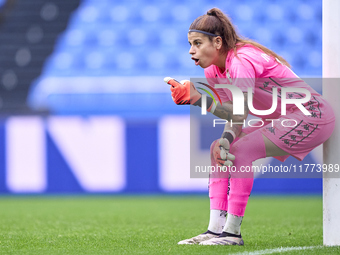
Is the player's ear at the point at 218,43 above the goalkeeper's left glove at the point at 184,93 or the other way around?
above

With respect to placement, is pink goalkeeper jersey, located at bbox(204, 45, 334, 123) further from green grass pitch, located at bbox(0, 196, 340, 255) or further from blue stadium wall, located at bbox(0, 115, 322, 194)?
blue stadium wall, located at bbox(0, 115, 322, 194)

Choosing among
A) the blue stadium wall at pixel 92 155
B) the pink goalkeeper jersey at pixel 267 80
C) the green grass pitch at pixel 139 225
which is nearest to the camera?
the pink goalkeeper jersey at pixel 267 80

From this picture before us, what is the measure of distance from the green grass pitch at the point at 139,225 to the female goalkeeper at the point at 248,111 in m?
0.33

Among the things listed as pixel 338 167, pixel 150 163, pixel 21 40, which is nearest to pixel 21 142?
pixel 150 163

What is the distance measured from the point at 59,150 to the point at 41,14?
412 cm

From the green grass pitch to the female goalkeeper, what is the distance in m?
0.33

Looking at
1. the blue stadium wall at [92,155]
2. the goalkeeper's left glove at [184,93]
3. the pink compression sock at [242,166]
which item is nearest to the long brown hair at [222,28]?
the goalkeeper's left glove at [184,93]

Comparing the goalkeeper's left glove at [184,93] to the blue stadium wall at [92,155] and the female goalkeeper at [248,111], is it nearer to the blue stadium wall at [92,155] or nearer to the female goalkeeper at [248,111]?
the female goalkeeper at [248,111]

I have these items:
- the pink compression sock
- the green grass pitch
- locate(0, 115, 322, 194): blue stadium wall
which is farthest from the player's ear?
locate(0, 115, 322, 194): blue stadium wall

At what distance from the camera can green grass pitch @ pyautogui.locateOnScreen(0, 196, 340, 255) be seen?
2912mm

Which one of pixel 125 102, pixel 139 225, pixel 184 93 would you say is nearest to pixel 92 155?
pixel 125 102

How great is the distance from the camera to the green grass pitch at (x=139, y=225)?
2.91 meters

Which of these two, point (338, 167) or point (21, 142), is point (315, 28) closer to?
point (21, 142)

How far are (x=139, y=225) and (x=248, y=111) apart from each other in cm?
173
